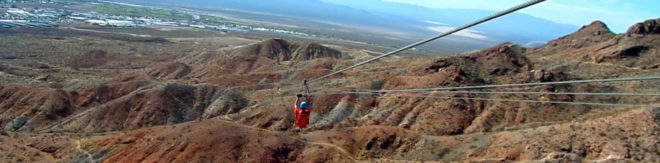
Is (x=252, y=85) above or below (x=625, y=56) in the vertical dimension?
below

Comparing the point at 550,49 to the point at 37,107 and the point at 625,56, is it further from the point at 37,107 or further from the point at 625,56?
the point at 37,107

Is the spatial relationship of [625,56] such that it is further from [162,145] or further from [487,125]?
[162,145]

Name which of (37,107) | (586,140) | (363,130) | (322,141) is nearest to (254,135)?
(322,141)

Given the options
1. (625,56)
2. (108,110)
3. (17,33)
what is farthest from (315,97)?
(17,33)

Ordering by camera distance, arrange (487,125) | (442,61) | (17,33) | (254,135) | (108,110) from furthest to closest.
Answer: (17,33), (442,61), (108,110), (487,125), (254,135)

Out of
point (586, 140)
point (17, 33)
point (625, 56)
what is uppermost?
point (625, 56)

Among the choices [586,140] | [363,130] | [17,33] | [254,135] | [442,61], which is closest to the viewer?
[586,140]

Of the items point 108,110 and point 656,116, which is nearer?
point 656,116
